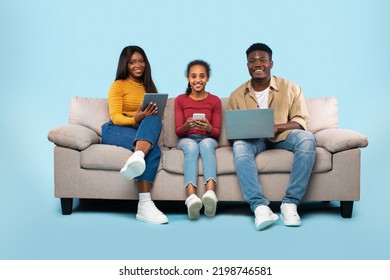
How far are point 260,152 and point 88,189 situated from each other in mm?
1142

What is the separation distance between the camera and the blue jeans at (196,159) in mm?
Result: 3703

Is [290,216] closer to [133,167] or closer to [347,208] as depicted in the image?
[347,208]

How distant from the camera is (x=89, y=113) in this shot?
14.3 feet

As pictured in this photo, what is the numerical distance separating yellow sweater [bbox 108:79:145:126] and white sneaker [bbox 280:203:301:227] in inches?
45.5

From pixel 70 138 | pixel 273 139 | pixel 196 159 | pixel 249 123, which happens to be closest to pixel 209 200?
pixel 196 159

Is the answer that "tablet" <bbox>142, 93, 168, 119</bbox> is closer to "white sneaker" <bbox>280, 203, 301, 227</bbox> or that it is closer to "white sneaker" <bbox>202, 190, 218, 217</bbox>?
"white sneaker" <bbox>202, 190, 218, 217</bbox>

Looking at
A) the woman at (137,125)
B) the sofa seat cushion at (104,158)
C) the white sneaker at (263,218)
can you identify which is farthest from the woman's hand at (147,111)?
the white sneaker at (263,218)

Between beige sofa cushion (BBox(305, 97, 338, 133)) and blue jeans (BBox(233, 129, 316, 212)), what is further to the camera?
beige sofa cushion (BBox(305, 97, 338, 133))

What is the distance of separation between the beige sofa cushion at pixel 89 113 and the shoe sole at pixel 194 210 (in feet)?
3.63

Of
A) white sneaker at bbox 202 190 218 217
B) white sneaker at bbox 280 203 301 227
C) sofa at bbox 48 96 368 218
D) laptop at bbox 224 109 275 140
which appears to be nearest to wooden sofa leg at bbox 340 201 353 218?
sofa at bbox 48 96 368 218

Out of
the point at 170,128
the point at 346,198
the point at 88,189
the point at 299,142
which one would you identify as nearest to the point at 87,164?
the point at 88,189

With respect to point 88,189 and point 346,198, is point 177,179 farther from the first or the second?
point 346,198

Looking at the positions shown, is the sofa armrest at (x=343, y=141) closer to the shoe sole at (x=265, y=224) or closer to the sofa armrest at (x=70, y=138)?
the shoe sole at (x=265, y=224)

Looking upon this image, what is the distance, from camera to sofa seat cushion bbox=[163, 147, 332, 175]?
3.72 meters
